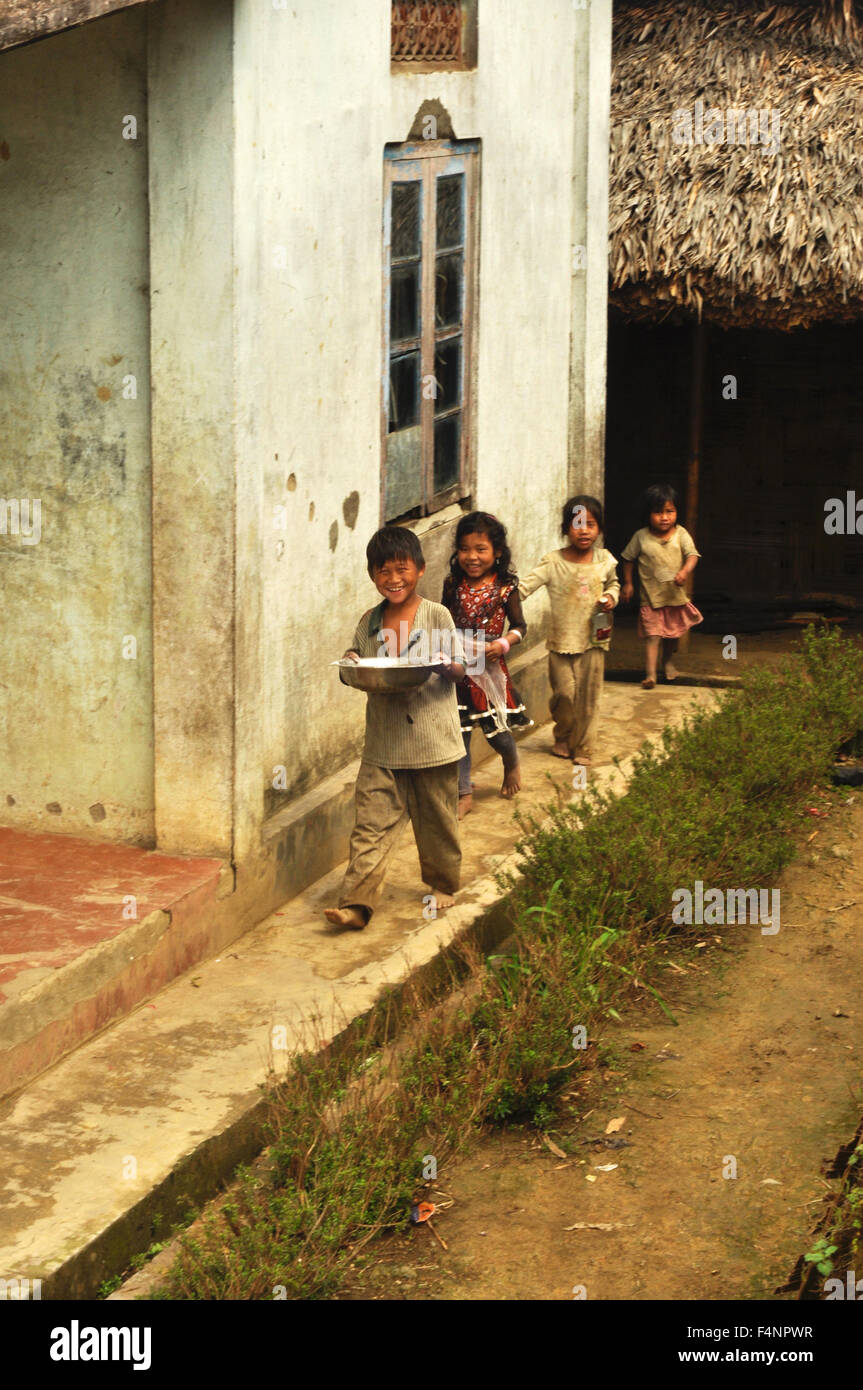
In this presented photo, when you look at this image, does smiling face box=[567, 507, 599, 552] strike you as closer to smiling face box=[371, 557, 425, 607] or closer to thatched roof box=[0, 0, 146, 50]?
smiling face box=[371, 557, 425, 607]

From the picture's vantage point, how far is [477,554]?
661cm

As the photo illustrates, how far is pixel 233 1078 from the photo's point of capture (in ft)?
15.2

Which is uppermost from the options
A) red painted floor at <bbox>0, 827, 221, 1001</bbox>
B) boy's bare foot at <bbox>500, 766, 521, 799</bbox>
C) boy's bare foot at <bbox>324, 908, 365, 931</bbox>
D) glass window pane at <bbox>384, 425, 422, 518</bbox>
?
glass window pane at <bbox>384, 425, 422, 518</bbox>

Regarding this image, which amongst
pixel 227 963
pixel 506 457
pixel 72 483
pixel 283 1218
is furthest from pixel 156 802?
pixel 506 457

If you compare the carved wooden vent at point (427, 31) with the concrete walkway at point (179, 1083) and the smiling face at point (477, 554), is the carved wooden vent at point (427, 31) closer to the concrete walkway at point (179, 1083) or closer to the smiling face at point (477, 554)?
the smiling face at point (477, 554)

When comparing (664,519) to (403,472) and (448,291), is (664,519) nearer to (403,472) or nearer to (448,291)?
(448,291)

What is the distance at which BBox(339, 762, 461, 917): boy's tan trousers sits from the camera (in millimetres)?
5602

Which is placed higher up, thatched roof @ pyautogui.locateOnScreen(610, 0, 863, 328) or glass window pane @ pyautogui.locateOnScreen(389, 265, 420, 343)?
thatched roof @ pyautogui.locateOnScreen(610, 0, 863, 328)

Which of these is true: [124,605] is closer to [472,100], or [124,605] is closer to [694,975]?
[694,975]

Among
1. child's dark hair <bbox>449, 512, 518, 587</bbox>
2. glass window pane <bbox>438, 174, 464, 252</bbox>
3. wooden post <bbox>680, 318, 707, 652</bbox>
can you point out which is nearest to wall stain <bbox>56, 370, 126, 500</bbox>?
child's dark hair <bbox>449, 512, 518, 587</bbox>

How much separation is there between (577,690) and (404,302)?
1949 mm

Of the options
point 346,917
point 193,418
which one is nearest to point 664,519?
point 346,917

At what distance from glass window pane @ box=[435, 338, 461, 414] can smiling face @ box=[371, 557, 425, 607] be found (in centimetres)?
164

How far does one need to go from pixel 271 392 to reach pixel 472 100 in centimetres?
214
